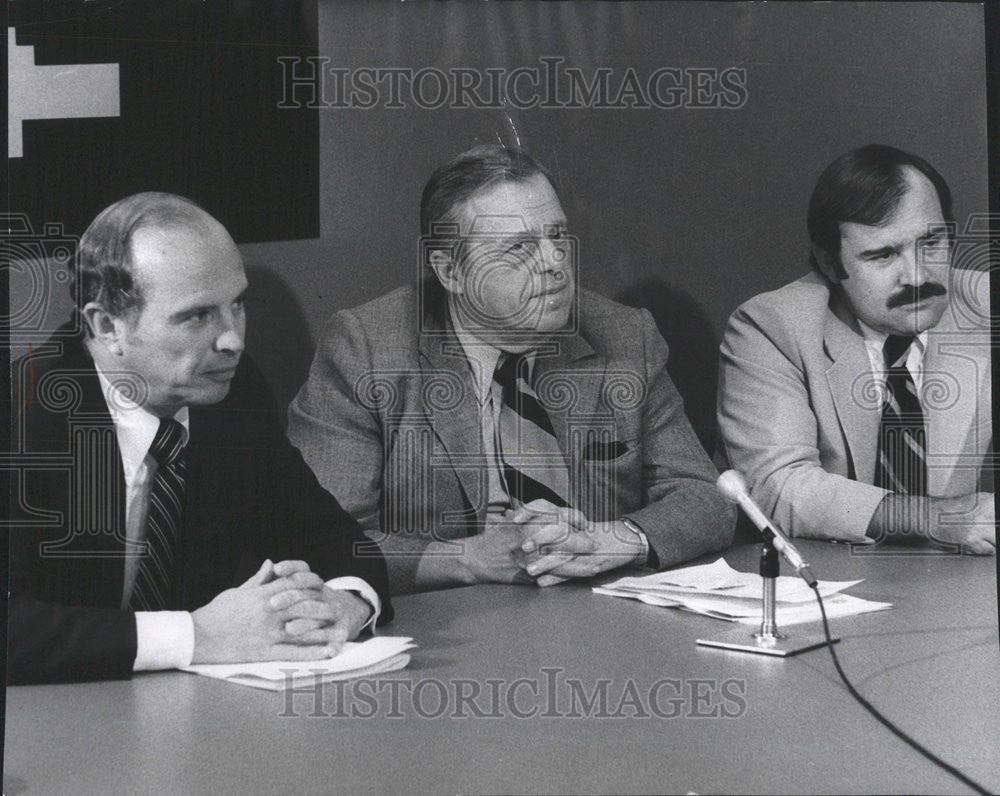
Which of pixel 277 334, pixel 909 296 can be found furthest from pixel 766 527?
pixel 277 334

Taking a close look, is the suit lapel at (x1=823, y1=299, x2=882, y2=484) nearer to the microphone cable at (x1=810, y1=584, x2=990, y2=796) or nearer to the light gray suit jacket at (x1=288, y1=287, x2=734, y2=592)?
the light gray suit jacket at (x1=288, y1=287, x2=734, y2=592)

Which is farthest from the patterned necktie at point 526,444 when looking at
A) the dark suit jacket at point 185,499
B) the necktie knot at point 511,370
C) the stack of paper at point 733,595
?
the dark suit jacket at point 185,499

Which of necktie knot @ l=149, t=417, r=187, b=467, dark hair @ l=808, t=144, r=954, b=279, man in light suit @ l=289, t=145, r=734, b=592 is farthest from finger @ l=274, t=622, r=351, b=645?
dark hair @ l=808, t=144, r=954, b=279

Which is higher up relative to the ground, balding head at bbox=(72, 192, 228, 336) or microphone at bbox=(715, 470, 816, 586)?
balding head at bbox=(72, 192, 228, 336)

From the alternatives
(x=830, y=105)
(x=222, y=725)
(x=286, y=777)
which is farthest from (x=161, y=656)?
(x=830, y=105)

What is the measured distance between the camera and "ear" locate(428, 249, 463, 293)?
2443mm

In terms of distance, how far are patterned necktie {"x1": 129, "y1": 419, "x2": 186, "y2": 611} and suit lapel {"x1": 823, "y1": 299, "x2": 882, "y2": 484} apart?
1.42 m

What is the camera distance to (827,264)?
2639 mm

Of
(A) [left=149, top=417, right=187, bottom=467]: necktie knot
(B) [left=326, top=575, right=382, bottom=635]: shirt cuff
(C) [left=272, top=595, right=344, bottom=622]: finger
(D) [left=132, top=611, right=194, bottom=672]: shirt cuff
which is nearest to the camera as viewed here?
(D) [left=132, top=611, right=194, bottom=672]: shirt cuff

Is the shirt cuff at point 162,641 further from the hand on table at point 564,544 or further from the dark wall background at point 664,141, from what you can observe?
the hand on table at point 564,544

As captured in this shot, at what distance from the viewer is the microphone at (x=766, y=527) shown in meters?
2.02

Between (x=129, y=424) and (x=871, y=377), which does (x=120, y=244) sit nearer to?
(x=129, y=424)

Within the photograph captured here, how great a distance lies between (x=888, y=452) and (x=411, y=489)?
3.49 feet

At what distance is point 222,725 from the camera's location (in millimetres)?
1786
